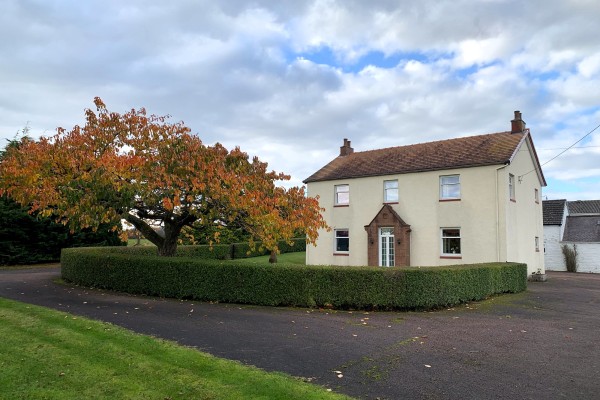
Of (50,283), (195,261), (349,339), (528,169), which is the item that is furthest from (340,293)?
(528,169)

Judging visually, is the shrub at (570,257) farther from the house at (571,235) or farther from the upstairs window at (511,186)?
the upstairs window at (511,186)

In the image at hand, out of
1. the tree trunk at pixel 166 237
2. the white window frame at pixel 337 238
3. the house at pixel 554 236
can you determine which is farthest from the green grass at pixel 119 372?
the house at pixel 554 236

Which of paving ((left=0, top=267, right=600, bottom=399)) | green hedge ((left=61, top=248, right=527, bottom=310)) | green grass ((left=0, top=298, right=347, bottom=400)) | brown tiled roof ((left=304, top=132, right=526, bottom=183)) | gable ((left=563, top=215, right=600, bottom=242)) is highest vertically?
brown tiled roof ((left=304, top=132, right=526, bottom=183))

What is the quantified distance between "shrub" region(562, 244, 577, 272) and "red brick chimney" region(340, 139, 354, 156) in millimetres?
18992

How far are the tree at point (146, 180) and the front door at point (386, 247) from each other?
37.5ft

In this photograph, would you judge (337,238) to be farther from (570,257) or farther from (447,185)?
(570,257)

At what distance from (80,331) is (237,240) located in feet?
88.7

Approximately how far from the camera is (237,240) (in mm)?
34906

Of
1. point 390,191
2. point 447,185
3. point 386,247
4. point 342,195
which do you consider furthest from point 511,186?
point 342,195

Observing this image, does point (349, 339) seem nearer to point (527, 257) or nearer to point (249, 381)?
point (249, 381)

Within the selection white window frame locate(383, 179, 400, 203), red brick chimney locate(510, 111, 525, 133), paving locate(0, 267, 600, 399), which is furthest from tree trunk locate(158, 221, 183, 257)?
red brick chimney locate(510, 111, 525, 133)

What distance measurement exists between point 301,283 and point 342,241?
14921 mm

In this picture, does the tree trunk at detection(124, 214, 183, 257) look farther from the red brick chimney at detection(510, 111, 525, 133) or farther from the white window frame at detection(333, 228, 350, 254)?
the red brick chimney at detection(510, 111, 525, 133)

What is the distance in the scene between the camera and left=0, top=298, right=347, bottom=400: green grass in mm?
5023
